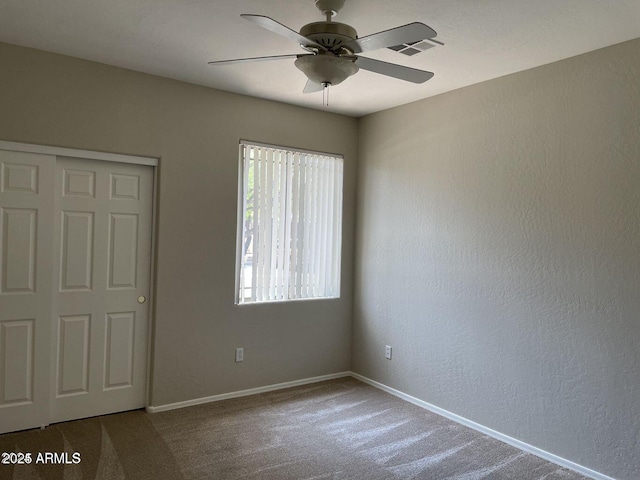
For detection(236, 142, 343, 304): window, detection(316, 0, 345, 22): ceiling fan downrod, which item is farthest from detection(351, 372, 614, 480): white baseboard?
detection(316, 0, 345, 22): ceiling fan downrod

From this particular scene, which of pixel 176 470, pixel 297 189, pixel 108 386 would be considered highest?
pixel 297 189

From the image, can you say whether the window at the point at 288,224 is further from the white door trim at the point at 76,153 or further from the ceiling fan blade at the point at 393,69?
the ceiling fan blade at the point at 393,69

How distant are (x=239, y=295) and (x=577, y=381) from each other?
2.66 m

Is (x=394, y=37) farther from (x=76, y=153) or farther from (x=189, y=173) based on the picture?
(x=76, y=153)

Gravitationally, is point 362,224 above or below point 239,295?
above

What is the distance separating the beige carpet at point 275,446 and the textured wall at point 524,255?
364 mm

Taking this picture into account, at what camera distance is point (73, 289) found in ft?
11.0

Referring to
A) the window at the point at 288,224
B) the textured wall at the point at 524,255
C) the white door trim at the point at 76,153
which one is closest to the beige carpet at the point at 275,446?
the textured wall at the point at 524,255

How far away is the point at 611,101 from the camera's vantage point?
2.80 metres

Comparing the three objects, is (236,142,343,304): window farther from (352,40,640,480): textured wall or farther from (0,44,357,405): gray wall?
(352,40,640,480): textured wall

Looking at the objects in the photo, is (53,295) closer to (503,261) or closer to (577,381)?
(503,261)

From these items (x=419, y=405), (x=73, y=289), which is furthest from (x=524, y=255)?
(x=73, y=289)

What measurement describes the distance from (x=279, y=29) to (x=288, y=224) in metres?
2.51

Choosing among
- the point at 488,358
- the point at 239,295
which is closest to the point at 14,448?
the point at 239,295
